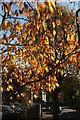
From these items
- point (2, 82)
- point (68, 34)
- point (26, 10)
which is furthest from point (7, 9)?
point (2, 82)

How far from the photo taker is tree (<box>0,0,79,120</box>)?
19.6ft

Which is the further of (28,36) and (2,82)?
(2,82)

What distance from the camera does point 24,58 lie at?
7.73m

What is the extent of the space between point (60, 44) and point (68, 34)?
855mm

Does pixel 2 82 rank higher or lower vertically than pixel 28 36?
lower

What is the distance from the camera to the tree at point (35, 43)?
598 cm

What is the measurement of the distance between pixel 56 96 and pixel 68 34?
2031cm

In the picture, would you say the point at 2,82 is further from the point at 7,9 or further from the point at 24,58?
the point at 7,9

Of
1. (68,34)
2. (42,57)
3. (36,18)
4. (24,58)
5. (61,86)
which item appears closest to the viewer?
(36,18)

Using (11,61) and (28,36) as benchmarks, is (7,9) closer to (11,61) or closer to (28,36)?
(28,36)

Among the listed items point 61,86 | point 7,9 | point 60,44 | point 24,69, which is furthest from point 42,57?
point 61,86

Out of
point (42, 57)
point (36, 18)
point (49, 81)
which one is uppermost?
point (36, 18)

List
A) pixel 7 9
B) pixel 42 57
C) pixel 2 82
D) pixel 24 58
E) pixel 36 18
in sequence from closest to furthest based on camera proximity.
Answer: pixel 7 9 → pixel 36 18 → pixel 42 57 → pixel 24 58 → pixel 2 82

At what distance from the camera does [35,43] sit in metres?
7.16
